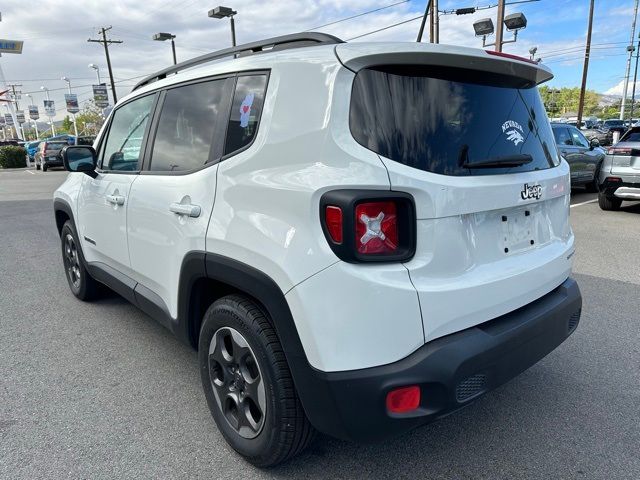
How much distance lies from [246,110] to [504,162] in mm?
1197

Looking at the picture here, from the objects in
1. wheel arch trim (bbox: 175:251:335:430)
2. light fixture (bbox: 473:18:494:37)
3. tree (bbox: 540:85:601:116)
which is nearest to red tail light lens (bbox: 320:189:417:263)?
wheel arch trim (bbox: 175:251:335:430)

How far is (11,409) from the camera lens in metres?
2.83

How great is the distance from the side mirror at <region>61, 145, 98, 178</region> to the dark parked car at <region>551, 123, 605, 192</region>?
9227 mm

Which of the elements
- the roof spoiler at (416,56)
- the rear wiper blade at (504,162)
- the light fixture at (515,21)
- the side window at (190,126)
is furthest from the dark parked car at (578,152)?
the side window at (190,126)

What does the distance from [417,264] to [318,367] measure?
1.76ft

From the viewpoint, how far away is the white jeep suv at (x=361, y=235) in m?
1.75

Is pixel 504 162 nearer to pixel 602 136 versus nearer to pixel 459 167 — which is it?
pixel 459 167

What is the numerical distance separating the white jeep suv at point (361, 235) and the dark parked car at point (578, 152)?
8.67 metres

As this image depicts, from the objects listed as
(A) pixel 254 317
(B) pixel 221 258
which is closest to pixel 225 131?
(B) pixel 221 258

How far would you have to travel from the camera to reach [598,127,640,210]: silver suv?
815 cm

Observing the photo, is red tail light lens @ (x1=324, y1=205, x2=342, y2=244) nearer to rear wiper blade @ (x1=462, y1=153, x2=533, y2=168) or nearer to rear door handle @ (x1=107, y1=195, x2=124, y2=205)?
rear wiper blade @ (x1=462, y1=153, x2=533, y2=168)

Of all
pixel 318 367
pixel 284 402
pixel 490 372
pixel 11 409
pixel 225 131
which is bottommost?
pixel 11 409

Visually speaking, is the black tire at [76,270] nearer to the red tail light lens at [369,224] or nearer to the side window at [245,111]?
the side window at [245,111]

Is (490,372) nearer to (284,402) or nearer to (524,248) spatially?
(524,248)
